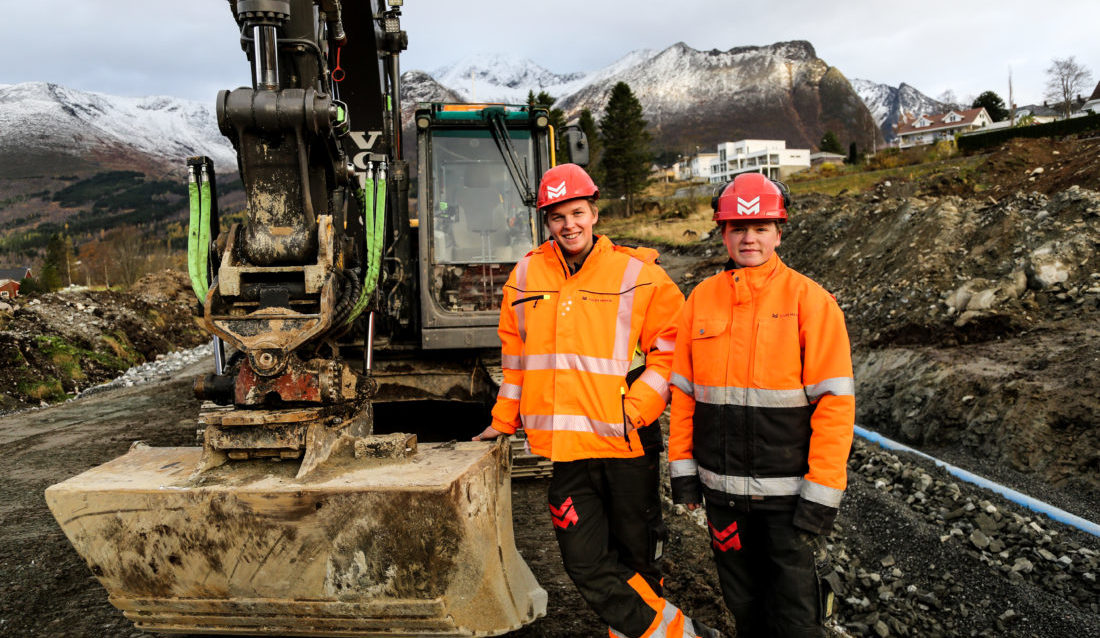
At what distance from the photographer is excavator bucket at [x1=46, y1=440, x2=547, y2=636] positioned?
252cm

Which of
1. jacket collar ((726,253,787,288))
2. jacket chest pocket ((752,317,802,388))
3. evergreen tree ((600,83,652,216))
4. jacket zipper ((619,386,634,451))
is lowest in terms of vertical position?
jacket zipper ((619,386,634,451))

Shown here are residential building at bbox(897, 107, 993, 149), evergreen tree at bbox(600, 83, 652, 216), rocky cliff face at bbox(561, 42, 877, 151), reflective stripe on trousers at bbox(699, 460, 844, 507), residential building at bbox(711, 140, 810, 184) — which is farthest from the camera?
rocky cliff face at bbox(561, 42, 877, 151)

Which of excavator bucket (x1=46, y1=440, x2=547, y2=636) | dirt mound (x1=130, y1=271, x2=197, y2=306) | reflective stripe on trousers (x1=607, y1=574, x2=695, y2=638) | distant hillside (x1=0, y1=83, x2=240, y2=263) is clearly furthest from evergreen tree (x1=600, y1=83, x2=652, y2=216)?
distant hillside (x1=0, y1=83, x2=240, y2=263)

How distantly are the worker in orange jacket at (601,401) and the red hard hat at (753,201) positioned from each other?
38 centimetres

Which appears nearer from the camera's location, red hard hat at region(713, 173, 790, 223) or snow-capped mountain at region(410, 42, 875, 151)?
red hard hat at region(713, 173, 790, 223)

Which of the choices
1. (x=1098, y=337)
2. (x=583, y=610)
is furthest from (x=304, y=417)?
(x=1098, y=337)

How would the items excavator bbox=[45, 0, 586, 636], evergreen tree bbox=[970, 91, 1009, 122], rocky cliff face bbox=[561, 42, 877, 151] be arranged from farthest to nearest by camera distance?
rocky cliff face bbox=[561, 42, 877, 151], evergreen tree bbox=[970, 91, 1009, 122], excavator bbox=[45, 0, 586, 636]

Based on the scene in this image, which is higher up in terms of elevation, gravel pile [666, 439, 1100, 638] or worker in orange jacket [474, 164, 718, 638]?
worker in orange jacket [474, 164, 718, 638]

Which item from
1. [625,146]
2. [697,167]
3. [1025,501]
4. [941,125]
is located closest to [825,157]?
[941,125]

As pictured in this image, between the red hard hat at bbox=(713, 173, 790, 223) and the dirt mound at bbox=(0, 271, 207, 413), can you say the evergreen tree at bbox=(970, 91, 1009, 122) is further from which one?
the red hard hat at bbox=(713, 173, 790, 223)

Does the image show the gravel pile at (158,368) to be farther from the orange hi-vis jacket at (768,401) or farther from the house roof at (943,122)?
the house roof at (943,122)

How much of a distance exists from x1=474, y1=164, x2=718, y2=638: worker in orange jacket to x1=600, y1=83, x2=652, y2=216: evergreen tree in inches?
1620

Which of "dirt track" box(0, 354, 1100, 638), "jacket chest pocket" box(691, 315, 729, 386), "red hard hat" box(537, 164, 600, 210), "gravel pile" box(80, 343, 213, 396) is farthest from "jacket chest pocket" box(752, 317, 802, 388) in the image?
"gravel pile" box(80, 343, 213, 396)

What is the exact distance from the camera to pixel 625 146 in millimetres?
44281
